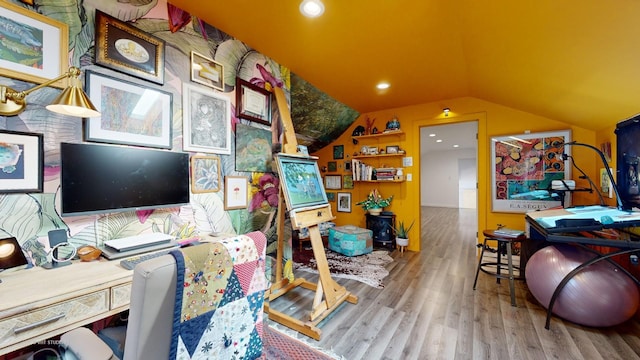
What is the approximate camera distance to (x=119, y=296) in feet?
3.76

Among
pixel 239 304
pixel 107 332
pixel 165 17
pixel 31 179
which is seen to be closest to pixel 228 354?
pixel 239 304

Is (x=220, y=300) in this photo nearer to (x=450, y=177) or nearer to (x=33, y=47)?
(x=33, y=47)

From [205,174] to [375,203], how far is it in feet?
9.71

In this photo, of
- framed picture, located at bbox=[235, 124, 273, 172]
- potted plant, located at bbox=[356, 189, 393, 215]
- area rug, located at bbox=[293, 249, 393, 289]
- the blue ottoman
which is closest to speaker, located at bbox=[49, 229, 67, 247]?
framed picture, located at bbox=[235, 124, 273, 172]

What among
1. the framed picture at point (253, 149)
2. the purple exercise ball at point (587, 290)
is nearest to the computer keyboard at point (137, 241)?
the framed picture at point (253, 149)

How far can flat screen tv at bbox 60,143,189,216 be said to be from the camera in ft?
4.29

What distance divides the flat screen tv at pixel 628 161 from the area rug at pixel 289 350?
8.48 ft

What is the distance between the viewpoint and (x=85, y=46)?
4.65 feet

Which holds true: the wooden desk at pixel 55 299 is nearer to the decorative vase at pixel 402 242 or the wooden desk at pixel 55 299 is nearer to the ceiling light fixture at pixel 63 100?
the ceiling light fixture at pixel 63 100

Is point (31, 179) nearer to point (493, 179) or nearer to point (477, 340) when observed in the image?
point (477, 340)

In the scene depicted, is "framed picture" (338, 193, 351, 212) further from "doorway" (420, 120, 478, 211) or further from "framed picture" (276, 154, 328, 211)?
"doorway" (420, 120, 478, 211)

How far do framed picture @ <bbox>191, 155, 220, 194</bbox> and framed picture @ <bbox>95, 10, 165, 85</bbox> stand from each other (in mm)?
623

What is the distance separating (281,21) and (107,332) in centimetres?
231

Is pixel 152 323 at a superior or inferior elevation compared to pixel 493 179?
inferior
